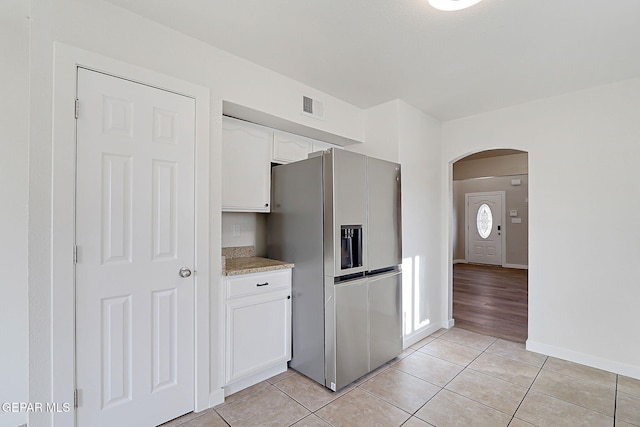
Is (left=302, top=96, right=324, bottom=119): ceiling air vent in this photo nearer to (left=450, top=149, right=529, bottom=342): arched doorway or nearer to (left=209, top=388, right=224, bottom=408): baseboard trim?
(left=209, top=388, right=224, bottom=408): baseboard trim

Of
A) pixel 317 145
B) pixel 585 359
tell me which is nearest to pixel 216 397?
pixel 317 145

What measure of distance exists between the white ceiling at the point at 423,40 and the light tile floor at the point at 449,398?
2.53 m

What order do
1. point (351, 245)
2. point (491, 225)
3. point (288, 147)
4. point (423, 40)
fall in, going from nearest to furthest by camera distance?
1. point (423, 40)
2. point (351, 245)
3. point (288, 147)
4. point (491, 225)

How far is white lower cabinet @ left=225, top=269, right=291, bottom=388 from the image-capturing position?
2225 mm

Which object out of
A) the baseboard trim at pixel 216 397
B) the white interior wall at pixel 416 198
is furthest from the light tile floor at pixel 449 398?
the white interior wall at pixel 416 198

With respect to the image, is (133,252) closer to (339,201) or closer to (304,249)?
(304,249)

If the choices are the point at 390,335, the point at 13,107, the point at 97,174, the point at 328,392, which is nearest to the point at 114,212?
the point at 97,174

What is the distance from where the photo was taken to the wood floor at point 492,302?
3606 millimetres

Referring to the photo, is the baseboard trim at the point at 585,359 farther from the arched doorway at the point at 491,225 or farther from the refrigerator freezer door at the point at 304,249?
the refrigerator freezer door at the point at 304,249

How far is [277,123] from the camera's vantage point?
107 inches

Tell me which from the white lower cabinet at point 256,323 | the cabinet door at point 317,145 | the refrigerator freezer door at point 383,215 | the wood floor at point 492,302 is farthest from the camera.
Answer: the wood floor at point 492,302

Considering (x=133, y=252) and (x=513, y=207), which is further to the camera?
(x=513, y=207)

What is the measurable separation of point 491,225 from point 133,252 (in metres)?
8.44

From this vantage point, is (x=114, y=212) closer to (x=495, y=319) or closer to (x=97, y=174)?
(x=97, y=174)
